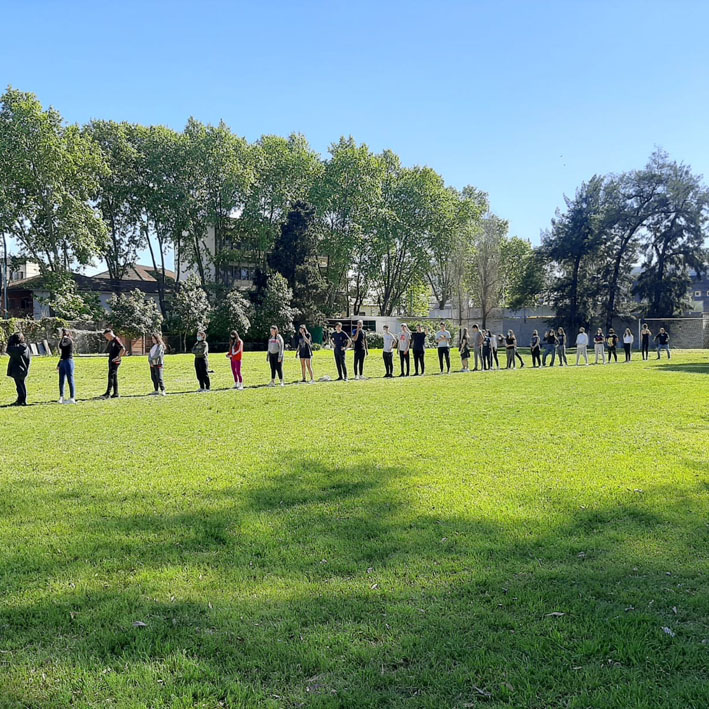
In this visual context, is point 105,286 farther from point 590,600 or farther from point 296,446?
point 590,600

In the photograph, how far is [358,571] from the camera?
409 cm

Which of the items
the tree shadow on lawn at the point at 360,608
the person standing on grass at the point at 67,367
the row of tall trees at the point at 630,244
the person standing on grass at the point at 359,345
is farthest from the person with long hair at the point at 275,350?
the row of tall trees at the point at 630,244

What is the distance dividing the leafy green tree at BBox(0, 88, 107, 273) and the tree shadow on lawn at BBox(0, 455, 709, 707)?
144 ft

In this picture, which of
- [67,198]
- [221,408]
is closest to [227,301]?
[67,198]

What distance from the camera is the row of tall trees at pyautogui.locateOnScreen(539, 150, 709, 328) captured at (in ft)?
183

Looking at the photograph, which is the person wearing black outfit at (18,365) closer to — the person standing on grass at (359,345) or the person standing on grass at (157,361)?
the person standing on grass at (157,361)

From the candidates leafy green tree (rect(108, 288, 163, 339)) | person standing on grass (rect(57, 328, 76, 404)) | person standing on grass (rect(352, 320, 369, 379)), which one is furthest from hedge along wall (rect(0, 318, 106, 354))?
person standing on grass (rect(352, 320, 369, 379))

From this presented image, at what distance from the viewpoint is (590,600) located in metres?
3.63

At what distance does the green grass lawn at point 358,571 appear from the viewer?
114 inches

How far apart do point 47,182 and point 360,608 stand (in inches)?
1864

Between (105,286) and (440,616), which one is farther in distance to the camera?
(105,286)

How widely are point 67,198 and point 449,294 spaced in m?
41.4

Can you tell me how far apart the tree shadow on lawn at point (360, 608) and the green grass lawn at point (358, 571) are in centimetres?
2

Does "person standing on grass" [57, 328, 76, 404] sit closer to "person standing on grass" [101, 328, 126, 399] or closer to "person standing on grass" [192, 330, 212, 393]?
"person standing on grass" [101, 328, 126, 399]
